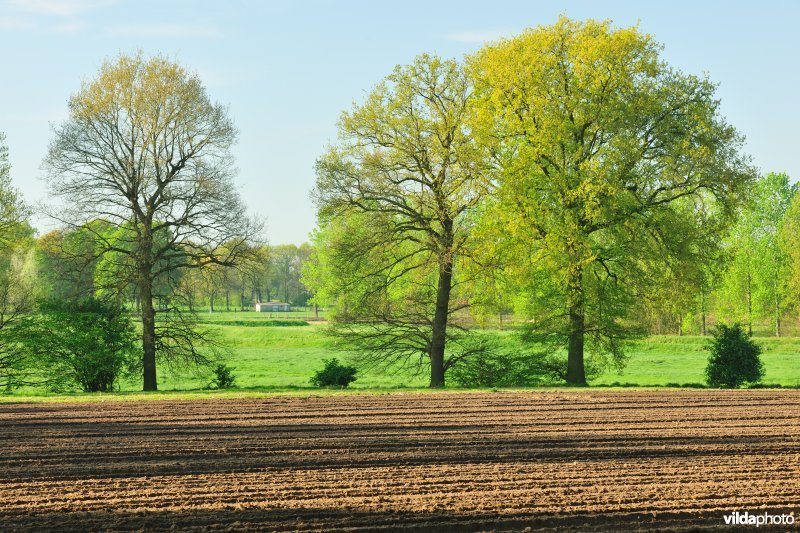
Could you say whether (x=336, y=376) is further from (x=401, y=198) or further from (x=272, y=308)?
(x=272, y=308)

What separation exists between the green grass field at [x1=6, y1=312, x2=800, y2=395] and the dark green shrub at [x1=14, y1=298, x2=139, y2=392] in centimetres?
134

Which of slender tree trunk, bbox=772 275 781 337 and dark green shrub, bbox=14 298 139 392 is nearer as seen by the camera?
dark green shrub, bbox=14 298 139 392

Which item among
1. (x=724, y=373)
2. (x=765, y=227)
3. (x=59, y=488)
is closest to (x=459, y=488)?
(x=59, y=488)

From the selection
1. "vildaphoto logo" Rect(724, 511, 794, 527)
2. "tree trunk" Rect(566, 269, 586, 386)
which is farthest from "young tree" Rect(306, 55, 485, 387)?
"vildaphoto logo" Rect(724, 511, 794, 527)

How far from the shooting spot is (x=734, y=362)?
108ft

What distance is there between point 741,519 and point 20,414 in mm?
17918

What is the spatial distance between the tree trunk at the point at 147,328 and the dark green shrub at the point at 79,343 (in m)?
0.44

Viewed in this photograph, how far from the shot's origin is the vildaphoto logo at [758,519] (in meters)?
10.6

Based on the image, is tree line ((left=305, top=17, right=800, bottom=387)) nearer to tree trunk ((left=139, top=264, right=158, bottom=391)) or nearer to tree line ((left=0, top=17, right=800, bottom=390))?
tree line ((left=0, top=17, right=800, bottom=390))

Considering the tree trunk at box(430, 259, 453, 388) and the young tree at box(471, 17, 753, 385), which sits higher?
the young tree at box(471, 17, 753, 385)

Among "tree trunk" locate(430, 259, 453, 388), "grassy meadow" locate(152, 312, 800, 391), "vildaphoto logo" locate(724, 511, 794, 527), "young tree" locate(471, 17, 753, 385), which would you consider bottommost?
"grassy meadow" locate(152, 312, 800, 391)

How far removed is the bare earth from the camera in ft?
36.1

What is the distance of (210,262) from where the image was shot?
3422 centimetres

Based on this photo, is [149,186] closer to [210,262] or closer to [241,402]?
[210,262]
